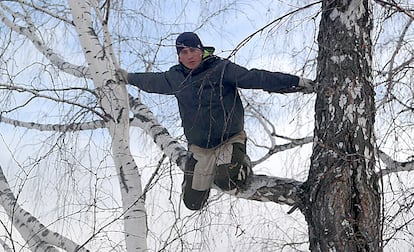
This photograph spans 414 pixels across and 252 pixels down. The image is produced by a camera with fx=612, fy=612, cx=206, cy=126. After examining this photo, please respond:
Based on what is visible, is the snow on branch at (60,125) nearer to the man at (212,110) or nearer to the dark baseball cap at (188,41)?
the man at (212,110)

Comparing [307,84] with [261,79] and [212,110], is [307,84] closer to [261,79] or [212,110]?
[261,79]

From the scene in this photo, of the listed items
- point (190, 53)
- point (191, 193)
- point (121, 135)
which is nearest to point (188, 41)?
point (190, 53)

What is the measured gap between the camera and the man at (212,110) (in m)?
3.51

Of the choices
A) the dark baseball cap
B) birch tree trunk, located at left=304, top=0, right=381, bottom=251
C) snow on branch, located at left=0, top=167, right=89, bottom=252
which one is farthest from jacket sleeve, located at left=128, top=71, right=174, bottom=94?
snow on branch, located at left=0, top=167, right=89, bottom=252

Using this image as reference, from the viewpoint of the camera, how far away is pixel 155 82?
405 centimetres

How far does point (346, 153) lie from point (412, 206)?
42 centimetres

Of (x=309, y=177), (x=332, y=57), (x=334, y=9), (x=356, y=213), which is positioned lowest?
(x=356, y=213)

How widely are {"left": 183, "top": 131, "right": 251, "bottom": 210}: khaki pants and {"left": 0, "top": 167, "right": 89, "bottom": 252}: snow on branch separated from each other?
1055 millimetres

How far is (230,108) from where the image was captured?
12.1 feet

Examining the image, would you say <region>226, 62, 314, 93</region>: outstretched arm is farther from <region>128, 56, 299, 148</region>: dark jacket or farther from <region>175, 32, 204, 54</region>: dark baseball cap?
<region>175, 32, 204, 54</region>: dark baseball cap

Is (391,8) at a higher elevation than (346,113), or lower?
higher

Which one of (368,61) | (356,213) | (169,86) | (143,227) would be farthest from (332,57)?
(143,227)

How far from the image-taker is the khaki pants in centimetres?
362

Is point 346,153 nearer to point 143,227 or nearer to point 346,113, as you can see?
point 346,113
